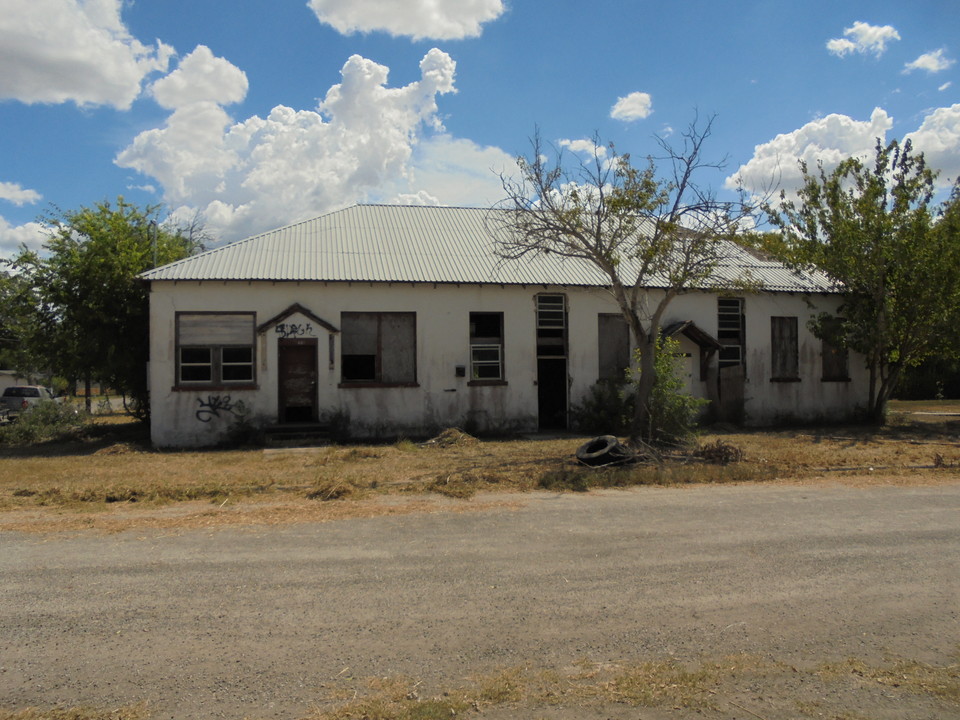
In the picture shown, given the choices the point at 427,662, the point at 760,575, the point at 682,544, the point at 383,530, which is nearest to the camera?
the point at 427,662

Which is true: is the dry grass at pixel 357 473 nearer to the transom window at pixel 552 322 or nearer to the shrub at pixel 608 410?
the shrub at pixel 608 410

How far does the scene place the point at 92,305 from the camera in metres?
18.2

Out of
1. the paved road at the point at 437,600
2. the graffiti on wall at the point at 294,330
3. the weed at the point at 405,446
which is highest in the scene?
the graffiti on wall at the point at 294,330

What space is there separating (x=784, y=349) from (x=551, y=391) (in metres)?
7.06

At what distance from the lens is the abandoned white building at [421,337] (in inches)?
690

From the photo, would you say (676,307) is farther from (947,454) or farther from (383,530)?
(383,530)

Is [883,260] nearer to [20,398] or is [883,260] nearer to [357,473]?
[357,473]

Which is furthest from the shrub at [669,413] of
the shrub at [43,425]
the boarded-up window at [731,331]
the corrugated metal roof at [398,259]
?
the shrub at [43,425]

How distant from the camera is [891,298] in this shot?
20.4 meters

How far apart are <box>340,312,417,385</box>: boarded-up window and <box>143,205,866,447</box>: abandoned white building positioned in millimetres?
36

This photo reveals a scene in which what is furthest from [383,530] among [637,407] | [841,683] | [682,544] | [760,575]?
[637,407]

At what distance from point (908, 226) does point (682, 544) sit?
53.6 ft

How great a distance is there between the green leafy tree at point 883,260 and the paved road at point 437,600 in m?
13.0

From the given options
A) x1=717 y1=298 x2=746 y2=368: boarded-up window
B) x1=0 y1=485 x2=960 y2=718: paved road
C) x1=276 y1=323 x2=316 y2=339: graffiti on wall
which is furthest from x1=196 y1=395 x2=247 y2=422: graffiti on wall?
x1=717 y1=298 x2=746 y2=368: boarded-up window
